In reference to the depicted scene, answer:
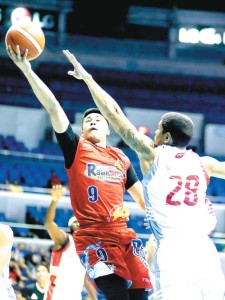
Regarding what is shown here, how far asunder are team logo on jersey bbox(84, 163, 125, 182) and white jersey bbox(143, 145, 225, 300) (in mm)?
845

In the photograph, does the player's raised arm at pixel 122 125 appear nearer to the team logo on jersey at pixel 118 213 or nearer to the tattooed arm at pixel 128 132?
the tattooed arm at pixel 128 132

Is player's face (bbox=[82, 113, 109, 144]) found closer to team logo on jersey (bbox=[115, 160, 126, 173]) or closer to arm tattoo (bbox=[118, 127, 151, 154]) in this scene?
team logo on jersey (bbox=[115, 160, 126, 173])

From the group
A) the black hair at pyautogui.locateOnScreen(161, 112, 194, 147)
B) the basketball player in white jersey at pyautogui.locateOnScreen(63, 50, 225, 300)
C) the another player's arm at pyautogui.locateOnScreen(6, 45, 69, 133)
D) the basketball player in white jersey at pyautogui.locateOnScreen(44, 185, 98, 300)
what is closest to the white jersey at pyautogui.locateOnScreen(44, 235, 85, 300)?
the basketball player in white jersey at pyautogui.locateOnScreen(44, 185, 98, 300)

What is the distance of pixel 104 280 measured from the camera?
5258mm

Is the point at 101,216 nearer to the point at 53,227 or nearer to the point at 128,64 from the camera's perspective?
the point at 53,227

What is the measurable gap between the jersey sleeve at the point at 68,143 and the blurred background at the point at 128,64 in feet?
53.6

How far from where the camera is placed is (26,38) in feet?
17.5

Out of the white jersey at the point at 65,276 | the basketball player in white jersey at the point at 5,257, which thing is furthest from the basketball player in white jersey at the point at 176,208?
the white jersey at the point at 65,276

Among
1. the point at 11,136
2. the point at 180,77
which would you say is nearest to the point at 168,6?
the point at 180,77

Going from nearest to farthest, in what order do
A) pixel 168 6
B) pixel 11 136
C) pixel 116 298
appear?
1. pixel 116 298
2. pixel 11 136
3. pixel 168 6

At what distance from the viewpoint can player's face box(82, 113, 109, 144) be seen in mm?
5871

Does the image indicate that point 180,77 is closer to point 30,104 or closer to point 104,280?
point 30,104

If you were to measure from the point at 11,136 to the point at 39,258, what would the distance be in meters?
7.72

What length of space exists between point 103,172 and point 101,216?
394 millimetres
